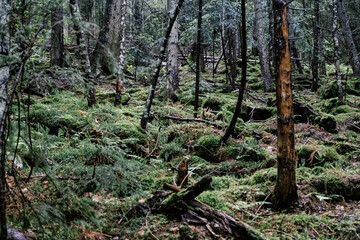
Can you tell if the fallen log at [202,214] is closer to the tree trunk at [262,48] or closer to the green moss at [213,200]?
the green moss at [213,200]

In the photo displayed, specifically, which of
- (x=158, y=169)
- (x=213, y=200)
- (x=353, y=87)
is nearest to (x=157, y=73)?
(x=158, y=169)

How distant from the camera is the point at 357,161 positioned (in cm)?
584

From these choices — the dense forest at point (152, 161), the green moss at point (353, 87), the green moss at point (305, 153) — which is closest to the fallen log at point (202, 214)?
the dense forest at point (152, 161)

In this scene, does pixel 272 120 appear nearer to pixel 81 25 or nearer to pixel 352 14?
pixel 81 25

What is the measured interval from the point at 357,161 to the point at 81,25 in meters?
6.35

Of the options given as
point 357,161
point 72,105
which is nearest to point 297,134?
point 357,161

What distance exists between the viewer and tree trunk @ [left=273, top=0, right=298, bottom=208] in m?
3.68

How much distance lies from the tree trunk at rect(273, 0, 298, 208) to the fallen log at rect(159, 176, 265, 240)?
1.18m

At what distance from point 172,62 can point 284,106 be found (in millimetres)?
8252

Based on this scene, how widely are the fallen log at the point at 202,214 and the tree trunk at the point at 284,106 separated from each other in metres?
1.18

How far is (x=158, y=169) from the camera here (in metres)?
5.48

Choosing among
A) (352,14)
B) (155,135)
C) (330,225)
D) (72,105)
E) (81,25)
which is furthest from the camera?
(352,14)

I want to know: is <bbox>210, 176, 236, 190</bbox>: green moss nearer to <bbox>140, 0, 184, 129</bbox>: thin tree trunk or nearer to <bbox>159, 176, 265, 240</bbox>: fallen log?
<bbox>159, 176, 265, 240</bbox>: fallen log

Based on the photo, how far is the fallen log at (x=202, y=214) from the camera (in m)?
3.01
